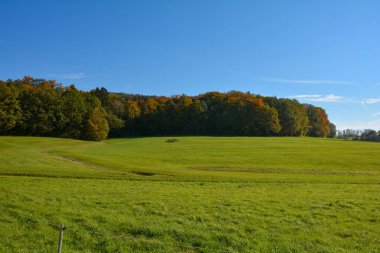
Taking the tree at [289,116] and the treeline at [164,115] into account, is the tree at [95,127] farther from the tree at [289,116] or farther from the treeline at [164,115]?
the tree at [289,116]

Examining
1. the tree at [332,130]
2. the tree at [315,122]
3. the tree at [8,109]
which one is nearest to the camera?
the tree at [8,109]

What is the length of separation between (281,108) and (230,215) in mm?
111440

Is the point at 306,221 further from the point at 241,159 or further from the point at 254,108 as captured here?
the point at 254,108

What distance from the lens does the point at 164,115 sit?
119 metres

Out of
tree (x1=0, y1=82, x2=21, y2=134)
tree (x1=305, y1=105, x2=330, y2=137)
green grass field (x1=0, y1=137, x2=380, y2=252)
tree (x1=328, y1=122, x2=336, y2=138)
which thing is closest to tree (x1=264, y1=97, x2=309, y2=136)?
tree (x1=305, y1=105, x2=330, y2=137)

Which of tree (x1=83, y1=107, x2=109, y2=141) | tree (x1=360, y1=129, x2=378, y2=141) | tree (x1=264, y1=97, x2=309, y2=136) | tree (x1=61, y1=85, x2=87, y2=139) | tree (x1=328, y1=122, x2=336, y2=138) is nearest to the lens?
tree (x1=61, y1=85, x2=87, y2=139)

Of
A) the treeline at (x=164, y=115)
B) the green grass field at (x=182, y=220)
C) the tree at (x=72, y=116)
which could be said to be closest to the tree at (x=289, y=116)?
the treeline at (x=164, y=115)

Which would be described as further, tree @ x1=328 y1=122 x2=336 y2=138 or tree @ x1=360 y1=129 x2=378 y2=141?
tree @ x1=328 y1=122 x2=336 y2=138

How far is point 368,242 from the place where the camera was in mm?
9547

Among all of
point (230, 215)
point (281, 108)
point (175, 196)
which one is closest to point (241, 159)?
point (175, 196)

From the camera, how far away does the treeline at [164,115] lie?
89.2 m

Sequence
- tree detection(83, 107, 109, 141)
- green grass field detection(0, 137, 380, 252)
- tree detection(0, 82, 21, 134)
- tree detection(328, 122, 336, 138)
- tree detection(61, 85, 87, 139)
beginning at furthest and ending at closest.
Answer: tree detection(328, 122, 336, 138)
tree detection(83, 107, 109, 141)
tree detection(61, 85, 87, 139)
tree detection(0, 82, 21, 134)
green grass field detection(0, 137, 380, 252)

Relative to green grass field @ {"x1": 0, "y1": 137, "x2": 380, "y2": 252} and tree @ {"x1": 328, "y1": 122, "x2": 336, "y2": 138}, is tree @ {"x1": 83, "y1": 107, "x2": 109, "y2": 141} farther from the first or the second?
tree @ {"x1": 328, "y1": 122, "x2": 336, "y2": 138}

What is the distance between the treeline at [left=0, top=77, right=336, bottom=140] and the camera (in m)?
89.2
